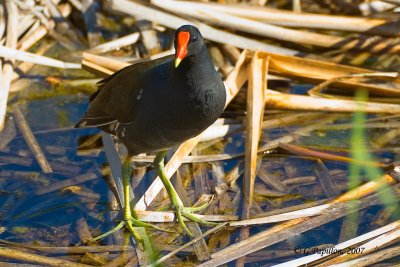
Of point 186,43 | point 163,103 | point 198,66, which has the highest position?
Result: point 186,43

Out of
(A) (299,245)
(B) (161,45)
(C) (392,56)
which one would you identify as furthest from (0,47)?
(C) (392,56)

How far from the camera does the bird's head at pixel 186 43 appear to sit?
338cm

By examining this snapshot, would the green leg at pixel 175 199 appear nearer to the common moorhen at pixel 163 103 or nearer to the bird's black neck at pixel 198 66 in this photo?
the common moorhen at pixel 163 103

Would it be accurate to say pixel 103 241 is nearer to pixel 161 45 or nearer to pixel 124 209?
pixel 124 209

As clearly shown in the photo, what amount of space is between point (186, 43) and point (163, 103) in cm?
41

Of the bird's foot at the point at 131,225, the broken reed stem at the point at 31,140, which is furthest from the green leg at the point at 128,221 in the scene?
the broken reed stem at the point at 31,140

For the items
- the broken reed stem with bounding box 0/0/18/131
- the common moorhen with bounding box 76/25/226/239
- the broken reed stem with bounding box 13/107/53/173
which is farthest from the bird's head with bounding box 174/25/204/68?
the broken reed stem with bounding box 0/0/18/131

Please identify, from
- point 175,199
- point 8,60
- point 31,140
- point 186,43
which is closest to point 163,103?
point 186,43

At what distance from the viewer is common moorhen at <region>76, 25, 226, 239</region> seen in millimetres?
3512

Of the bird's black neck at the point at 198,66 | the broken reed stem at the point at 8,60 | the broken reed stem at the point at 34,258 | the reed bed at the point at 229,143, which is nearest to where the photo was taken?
the bird's black neck at the point at 198,66

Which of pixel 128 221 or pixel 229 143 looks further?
pixel 229 143

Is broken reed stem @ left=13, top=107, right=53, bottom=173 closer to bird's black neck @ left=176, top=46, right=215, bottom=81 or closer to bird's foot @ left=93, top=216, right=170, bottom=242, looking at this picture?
bird's foot @ left=93, top=216, right=170, bottom=242

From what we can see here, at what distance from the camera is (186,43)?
11.1ft

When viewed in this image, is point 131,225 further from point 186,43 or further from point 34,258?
point 186,43
